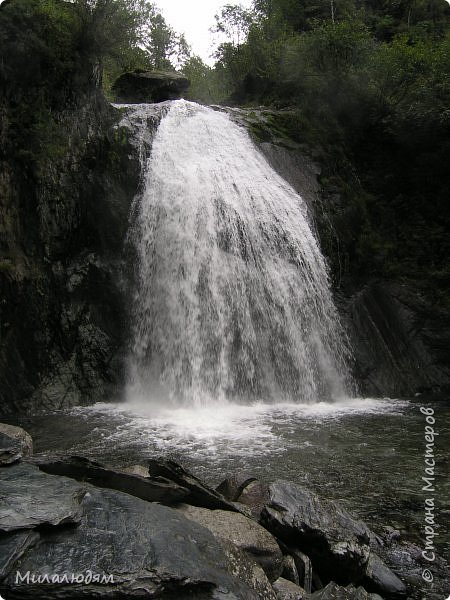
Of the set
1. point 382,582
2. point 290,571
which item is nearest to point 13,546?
point 290,571

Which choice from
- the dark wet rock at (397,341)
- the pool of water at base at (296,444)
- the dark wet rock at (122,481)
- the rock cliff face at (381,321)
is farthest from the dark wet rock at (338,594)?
the dark wet rock at (397,341)

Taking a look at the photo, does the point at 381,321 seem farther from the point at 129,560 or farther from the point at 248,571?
the point at 129,560

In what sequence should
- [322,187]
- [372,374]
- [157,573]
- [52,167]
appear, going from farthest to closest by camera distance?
[322,187]
[372,374]
[52,167]
[157,573]

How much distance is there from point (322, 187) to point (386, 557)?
39.4 ft

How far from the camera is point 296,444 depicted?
7184 mm

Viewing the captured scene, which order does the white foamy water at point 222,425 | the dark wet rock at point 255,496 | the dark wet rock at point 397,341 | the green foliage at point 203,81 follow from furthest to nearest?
the green foliage at point 203,81
the dark wet rock at point 397,341
the white foamy water at point 222,425
the dark wet rock at point 255,496

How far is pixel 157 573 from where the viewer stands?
Answer: 3104 mm

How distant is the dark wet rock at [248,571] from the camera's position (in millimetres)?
3385

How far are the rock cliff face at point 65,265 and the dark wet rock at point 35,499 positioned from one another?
6313 mm

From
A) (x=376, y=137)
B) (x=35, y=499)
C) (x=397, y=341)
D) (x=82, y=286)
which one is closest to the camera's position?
(x=35, y=499)

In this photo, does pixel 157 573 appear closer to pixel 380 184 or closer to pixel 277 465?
pixel 277 465

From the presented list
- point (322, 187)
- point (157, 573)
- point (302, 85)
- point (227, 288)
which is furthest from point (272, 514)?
point (302, 85)
